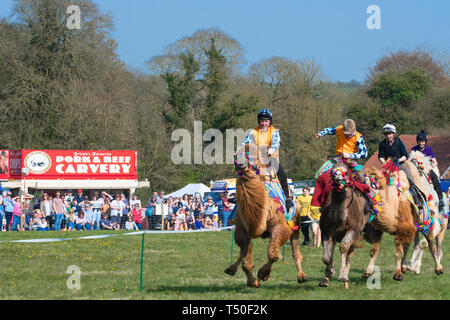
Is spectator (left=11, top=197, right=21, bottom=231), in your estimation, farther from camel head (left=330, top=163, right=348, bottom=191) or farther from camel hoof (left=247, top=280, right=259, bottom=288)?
camel head (left=330, top=163, right=348, bottom=191)

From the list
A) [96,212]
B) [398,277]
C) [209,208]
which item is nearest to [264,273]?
[398,277]

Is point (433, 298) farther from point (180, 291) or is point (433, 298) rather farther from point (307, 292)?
point (180, 291)

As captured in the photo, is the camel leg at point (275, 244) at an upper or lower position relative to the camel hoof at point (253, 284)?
upper

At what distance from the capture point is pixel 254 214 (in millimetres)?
10164

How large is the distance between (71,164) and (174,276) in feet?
82.7

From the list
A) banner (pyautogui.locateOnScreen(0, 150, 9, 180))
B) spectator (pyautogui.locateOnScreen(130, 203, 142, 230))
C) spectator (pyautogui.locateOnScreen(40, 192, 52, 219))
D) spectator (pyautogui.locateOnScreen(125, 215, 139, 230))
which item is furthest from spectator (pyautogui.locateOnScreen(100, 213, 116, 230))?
banner (pyautogui.locateOnScreen(0, 150, 9, 180))

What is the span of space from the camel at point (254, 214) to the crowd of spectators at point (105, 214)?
1686cm

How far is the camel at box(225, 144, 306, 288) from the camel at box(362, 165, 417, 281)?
83.6 inches

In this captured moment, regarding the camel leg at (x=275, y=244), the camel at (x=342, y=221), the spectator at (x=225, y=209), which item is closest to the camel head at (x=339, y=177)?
the camel at (x=342, y=221)

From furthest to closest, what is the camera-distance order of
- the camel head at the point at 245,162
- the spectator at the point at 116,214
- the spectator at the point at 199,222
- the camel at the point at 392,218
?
1. the spectator at the point at 199,222
2. the spectator at the point at 116,214
3. the camel at the point at 392,218
4. the camel head at the point at 245,162

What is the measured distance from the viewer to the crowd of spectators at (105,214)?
28.0m

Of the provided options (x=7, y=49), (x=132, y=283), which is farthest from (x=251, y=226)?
(x=7, y=49)

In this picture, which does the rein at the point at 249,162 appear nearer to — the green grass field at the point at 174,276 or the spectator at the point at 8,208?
the green grass field at the point at 174,276

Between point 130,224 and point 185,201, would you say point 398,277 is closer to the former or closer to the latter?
point 130,224
